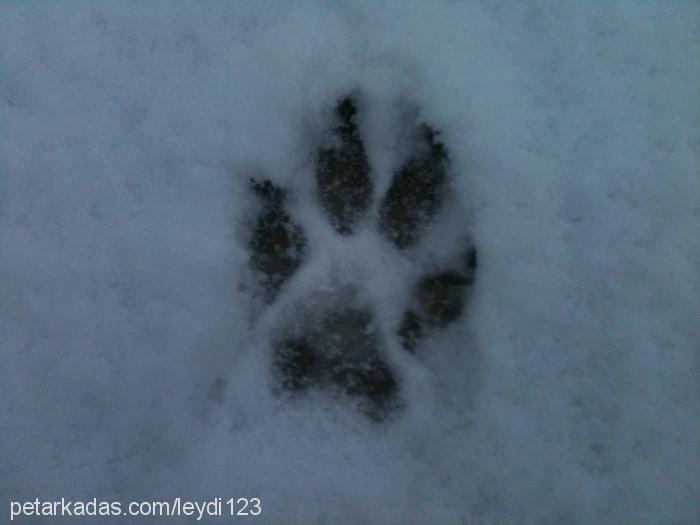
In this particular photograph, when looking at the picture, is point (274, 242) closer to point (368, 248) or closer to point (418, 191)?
point (368, 248)

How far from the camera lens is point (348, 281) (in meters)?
1.05

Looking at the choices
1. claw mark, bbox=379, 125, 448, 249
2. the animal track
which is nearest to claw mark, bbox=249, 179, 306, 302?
the animal track

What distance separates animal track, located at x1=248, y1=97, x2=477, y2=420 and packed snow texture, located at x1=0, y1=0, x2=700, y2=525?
0.10 feet

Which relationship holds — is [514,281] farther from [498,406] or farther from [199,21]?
[199,21]

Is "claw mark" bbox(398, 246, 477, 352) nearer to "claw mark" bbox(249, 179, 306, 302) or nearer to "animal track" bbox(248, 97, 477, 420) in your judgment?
"animal track" bbox(248, 97, 477, 420)

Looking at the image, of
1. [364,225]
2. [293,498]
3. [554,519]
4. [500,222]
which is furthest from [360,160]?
[554,519]

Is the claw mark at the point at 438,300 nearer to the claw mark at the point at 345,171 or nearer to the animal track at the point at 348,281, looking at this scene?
the animal track at the point at 348,281

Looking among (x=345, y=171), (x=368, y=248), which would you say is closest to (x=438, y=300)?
(x=368, y=248)

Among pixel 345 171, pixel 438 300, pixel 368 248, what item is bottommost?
pixel 438 300

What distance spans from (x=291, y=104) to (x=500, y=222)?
46 centimetres

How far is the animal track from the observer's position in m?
1.02

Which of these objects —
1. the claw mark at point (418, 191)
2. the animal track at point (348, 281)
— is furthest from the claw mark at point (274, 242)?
the claw mark at point (418, 191)

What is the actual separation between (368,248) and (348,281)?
3.0 inches

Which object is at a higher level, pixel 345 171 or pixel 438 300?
pixel 345 171
